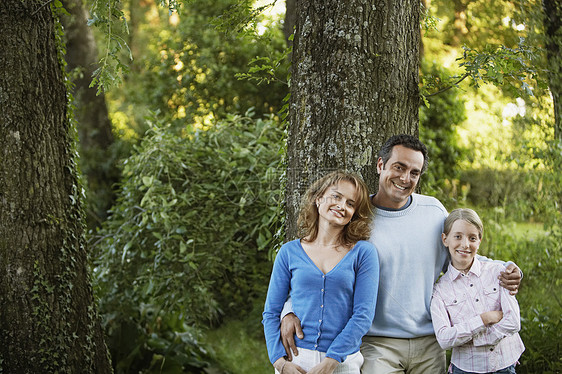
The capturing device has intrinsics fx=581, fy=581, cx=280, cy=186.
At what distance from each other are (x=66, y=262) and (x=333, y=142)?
82.5 inches

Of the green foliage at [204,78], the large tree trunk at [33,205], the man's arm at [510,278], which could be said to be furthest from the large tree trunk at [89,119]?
the man's arm at [510,278]

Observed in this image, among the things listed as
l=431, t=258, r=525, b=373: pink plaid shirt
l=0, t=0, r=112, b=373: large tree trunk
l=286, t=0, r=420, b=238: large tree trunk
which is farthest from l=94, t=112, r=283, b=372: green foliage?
l=431, t=258, r=525, b=373: pink plaid shirt

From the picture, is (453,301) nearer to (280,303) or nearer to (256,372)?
(280,303)

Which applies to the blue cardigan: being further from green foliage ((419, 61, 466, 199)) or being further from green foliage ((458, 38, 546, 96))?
green foliage ((419, 61, 466, 199))

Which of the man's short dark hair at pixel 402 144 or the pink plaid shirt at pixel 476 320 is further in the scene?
the man's short dark hair at pixel 402 144

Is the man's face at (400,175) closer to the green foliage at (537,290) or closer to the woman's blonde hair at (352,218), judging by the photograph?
the woman's blonde hair at (352,218)

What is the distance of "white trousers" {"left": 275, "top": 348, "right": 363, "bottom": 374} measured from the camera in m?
2.28

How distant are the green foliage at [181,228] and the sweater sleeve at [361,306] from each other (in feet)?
8.03

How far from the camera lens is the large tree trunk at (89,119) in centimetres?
815

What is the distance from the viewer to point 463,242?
2.46 m

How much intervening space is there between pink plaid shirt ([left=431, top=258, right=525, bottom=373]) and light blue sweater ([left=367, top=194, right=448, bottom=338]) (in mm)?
71

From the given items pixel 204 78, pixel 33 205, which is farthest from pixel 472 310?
pixel 204 78

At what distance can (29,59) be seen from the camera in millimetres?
3715

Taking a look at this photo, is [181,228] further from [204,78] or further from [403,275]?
[204,78]
